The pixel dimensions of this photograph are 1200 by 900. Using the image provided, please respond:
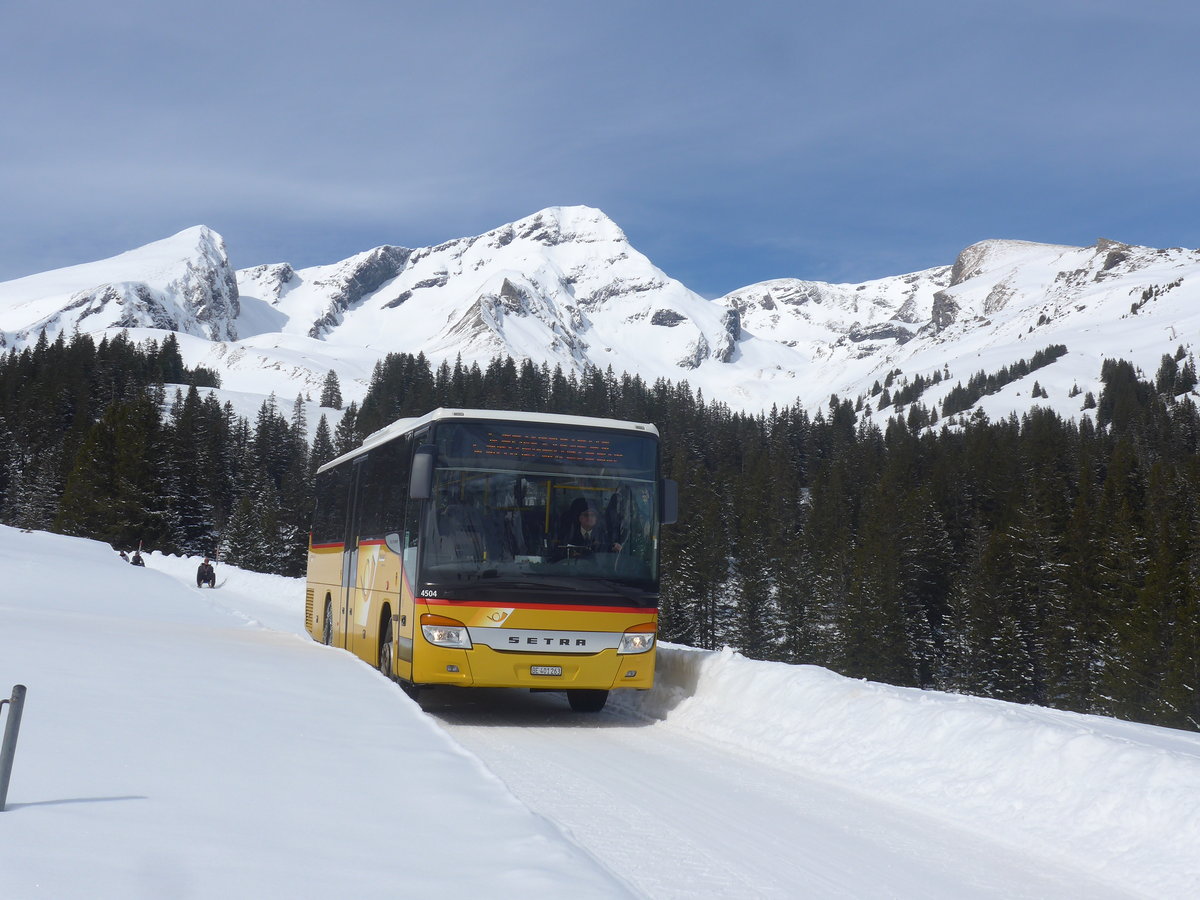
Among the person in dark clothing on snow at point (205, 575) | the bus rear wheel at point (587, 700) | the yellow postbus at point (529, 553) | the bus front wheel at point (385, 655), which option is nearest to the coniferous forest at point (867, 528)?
the person in dark clothing on snow at point (205, 575)

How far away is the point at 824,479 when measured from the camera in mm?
120125

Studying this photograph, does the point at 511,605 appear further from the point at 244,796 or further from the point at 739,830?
the point at 244,796

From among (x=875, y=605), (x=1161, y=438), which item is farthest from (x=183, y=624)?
(x=1161, y=438)

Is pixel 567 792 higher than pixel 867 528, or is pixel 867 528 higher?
pixel 867 528

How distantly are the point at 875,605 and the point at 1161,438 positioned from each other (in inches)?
3186

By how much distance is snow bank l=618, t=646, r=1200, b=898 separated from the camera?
21.4 feet

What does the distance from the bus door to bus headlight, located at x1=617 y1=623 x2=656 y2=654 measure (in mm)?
5825

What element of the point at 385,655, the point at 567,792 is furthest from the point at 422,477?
the point at 567,792

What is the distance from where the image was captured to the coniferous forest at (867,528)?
210 ft

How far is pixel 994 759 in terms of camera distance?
8055mm

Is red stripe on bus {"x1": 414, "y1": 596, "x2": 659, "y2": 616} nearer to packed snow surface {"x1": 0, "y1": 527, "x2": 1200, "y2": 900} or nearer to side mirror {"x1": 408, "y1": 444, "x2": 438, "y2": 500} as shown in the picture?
packed snow surface {"x1": 0, "y1": 527, "x2": 1200, "y2": 900}

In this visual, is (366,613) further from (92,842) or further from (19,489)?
(19,489)

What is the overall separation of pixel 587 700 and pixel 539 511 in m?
2.83

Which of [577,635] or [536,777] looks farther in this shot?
[577,635]
